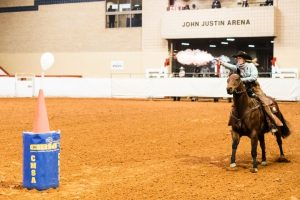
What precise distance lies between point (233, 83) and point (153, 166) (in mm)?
2289

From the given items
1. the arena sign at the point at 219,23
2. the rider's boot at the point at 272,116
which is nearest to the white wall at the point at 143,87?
the arena sign at the point at 219,23

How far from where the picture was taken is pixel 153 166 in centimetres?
978

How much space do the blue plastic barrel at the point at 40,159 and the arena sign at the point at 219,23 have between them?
3584 cm

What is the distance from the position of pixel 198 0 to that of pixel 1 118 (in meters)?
29.2

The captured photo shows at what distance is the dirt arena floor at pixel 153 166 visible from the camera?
7367mm

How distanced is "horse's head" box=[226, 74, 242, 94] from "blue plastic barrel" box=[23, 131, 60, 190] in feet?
11.3

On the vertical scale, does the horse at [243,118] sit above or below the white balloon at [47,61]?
below

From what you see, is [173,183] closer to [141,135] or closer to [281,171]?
[281,171]

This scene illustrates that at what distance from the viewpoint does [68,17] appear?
161 feet

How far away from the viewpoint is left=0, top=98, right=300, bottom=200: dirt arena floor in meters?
7.37

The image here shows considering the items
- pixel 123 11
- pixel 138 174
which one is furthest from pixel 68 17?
pixel 138 174

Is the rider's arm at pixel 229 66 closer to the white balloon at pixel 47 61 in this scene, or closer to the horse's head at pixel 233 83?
the horse's head at pixel 233 83

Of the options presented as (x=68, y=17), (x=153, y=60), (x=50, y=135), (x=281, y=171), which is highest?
(x=68, y=17)

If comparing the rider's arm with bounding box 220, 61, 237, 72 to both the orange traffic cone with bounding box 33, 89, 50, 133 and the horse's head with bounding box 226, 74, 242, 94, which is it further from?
the orange traffic cone with bounding box 33, 89, 50, 133
